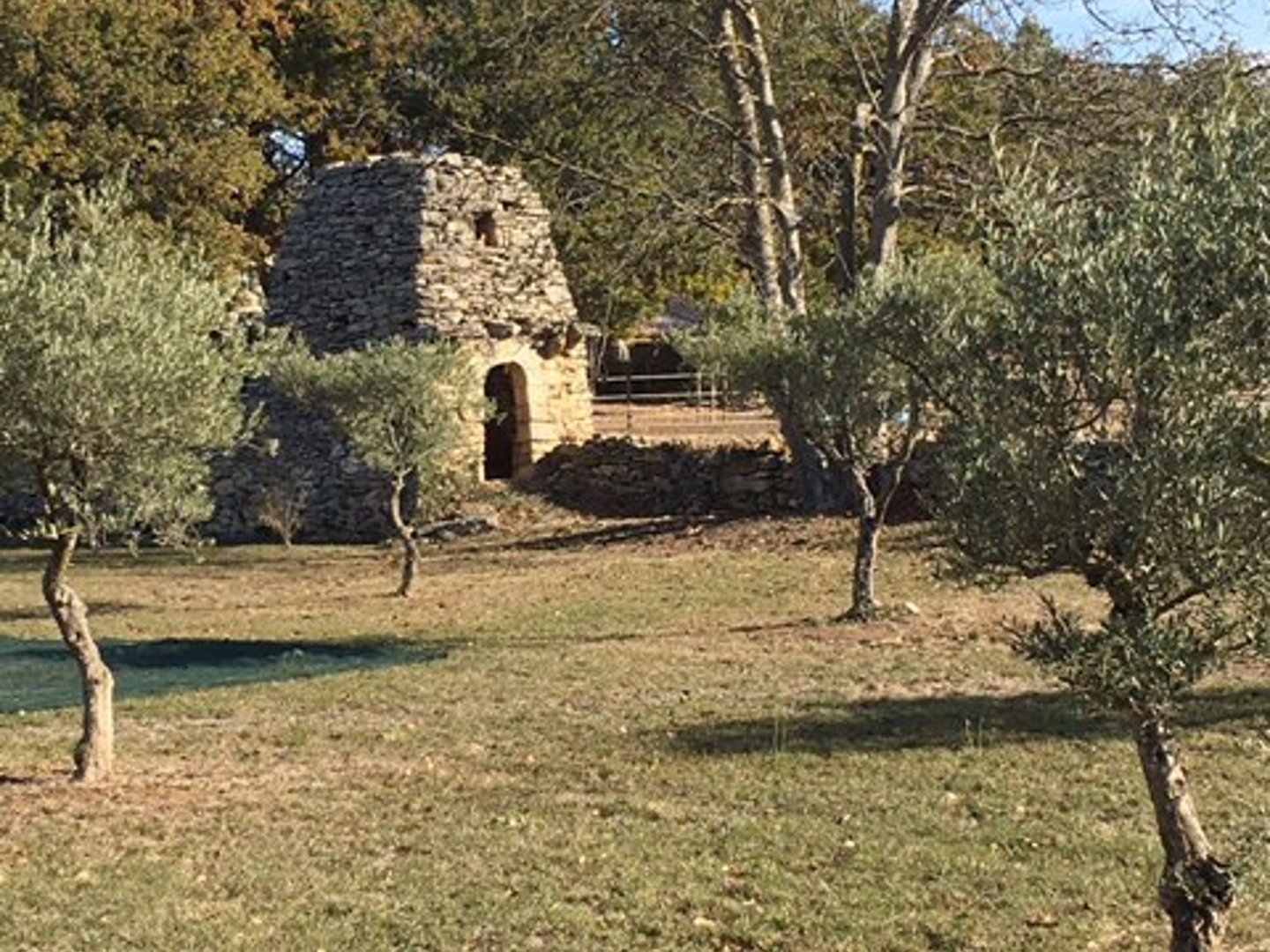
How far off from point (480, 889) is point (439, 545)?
18691 mm

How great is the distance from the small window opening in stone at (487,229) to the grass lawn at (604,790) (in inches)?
499

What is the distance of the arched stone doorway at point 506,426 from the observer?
95.6ft

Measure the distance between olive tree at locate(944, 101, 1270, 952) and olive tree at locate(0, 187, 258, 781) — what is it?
528 cm

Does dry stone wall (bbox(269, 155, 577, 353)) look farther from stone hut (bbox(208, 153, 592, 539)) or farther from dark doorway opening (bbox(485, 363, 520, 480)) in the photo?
dark doorway opening (bbox(485, 363, 520, 480))

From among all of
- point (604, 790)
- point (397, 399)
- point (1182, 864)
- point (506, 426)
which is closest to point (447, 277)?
point (506, 426)

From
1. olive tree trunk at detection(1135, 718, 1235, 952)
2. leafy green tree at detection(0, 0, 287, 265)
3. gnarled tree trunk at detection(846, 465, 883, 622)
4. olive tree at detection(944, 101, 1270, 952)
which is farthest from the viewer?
leafy green tree at detection(0, 0, 287, 265)

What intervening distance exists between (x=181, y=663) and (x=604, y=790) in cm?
746

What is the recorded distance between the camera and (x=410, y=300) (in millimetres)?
27422

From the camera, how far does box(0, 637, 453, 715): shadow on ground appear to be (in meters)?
13.9

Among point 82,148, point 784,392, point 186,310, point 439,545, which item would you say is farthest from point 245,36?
point 186,310

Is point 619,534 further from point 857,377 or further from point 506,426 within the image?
point 857,377

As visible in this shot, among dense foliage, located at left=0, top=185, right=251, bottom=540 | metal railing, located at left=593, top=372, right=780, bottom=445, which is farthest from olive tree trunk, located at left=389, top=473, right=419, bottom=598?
dense foliage, located at left=0, top=185, right=251, bottom=540

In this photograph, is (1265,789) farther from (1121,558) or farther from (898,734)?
(1121,558)

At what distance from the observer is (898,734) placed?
424 inches
